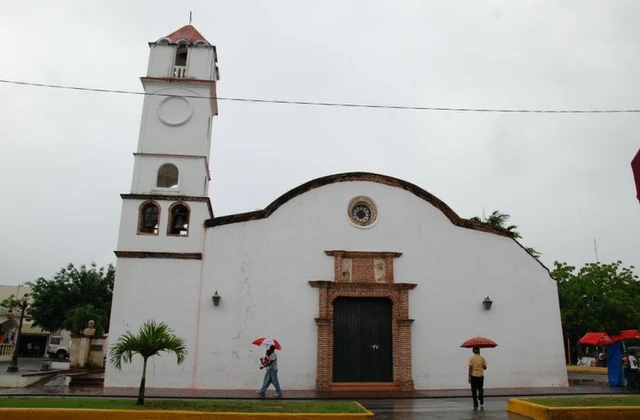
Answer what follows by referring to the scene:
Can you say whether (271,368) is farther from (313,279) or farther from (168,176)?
(168,176)

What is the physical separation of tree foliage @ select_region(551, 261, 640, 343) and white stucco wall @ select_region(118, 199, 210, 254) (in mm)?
23011

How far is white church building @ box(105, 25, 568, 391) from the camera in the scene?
16438 millimetres

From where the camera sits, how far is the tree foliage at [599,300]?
2986 centimetres

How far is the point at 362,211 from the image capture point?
1806cm

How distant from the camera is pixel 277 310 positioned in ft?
55.0

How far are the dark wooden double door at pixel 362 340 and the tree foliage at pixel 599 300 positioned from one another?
18.1 m

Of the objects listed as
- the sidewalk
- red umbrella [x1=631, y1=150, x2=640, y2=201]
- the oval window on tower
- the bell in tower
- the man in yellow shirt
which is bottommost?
the sidewalk

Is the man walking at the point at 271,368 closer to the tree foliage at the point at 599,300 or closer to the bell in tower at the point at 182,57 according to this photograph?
the bell in tower at the point at 182,57

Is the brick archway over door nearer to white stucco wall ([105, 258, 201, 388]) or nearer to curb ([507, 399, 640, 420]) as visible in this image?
white stucco wall ([105, 258, 201, 388])

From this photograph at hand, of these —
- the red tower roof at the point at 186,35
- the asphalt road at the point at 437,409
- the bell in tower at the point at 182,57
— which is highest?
the red tower roof at the point at 186,35

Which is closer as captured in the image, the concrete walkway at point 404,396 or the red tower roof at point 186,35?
the concrete walkway at point 404,396

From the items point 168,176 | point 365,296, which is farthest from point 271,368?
A: point 168,176

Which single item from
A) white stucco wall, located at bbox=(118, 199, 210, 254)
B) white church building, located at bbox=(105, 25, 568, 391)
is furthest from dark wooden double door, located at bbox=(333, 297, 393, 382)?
white stucco wall, located at bbox=(118, 199, 210, 254)

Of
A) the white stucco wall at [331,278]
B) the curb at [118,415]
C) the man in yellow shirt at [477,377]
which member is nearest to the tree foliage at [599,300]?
the white stucco wall at [331,278]
